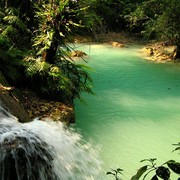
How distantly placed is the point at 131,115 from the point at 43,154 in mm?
3578

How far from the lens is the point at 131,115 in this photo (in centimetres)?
680

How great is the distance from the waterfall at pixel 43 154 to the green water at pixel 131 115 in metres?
0.30

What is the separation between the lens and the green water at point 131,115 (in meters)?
5.13

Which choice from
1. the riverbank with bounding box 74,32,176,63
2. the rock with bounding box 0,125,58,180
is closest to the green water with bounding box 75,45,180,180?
the rock with bounding box 0,125,58,180

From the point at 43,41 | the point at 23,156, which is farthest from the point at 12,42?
the point at 23,156

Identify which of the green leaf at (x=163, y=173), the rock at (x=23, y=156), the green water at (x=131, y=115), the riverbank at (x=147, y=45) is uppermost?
the green leaf at (x=163, y=173)

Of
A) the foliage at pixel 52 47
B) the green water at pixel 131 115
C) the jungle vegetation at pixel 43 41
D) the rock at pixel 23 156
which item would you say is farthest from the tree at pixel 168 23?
the rock at pixel 23 156

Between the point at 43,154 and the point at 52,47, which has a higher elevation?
the point at 52,47

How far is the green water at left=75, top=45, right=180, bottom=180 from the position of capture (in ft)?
16.8

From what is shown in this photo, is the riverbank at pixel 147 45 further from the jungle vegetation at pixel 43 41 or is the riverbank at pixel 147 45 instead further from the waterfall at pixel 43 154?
the waterfall at pixel 43 154

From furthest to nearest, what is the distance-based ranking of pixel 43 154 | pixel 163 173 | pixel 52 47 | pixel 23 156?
pixel 52 47
pixel 43 154
pixel 23 156
pixel 163 173

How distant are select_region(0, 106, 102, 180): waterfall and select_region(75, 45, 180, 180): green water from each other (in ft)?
0.97

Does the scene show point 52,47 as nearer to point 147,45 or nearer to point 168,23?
point 168,23

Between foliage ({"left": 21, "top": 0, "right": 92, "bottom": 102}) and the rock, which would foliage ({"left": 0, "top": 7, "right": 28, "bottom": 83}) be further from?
the rock
